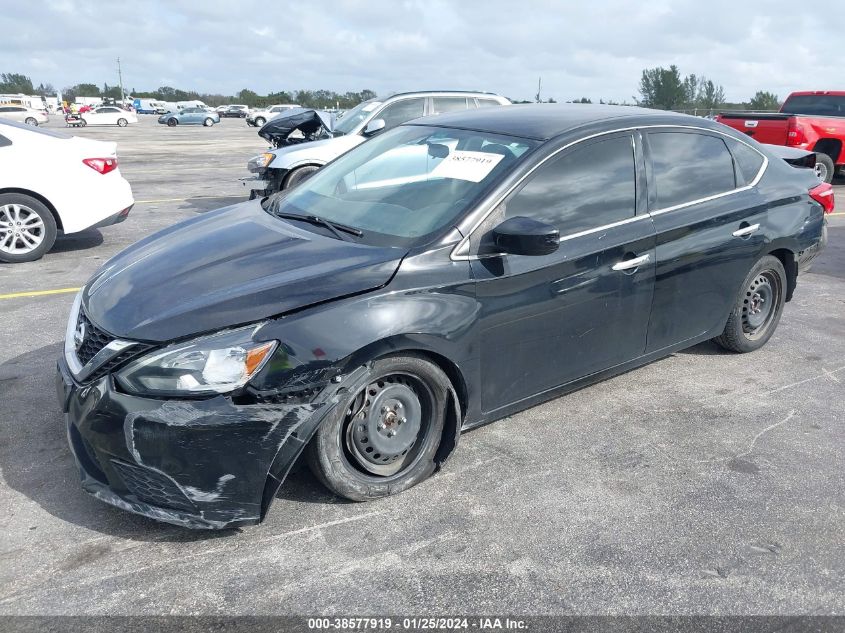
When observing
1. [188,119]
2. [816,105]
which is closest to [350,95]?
[188,119]

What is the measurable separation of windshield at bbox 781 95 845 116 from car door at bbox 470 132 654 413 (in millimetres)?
13316

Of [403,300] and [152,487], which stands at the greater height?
[403,300]

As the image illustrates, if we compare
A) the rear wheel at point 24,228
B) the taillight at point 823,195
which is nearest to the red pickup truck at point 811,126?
the taillight at point 823,195

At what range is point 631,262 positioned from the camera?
3.91m

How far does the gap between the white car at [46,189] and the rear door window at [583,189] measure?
18.7ft

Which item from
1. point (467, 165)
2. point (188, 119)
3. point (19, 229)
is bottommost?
point (19, 229)

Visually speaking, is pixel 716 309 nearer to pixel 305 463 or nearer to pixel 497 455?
pixel 497 455

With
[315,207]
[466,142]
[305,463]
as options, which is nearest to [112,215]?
[315,207]

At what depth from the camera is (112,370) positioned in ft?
9.48

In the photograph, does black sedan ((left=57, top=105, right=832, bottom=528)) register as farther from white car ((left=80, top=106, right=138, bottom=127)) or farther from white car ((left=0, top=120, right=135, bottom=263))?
white car ((left=80, top=106, right=138, bottom=127))

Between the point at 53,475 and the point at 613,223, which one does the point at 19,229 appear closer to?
the point at 53,475

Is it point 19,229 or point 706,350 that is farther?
point 19,229

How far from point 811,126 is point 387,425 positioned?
41.5ft

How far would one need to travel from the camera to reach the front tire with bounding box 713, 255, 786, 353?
4.84m
